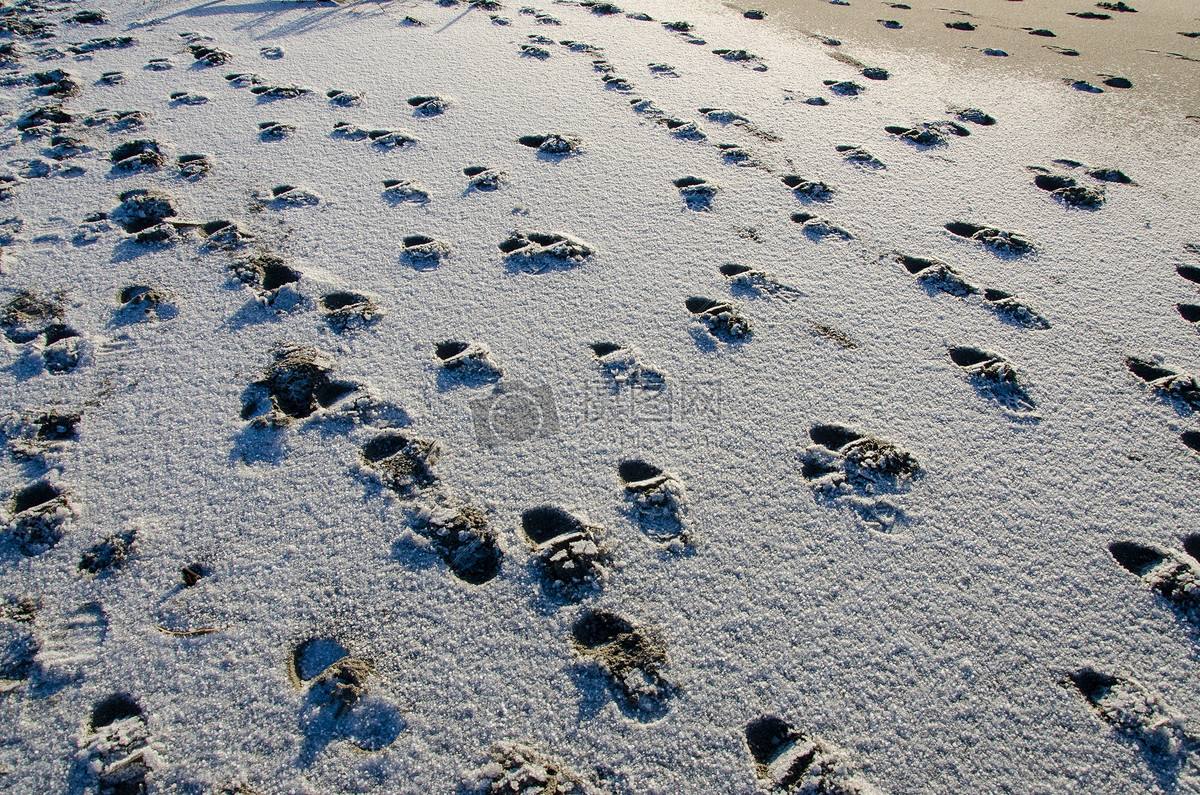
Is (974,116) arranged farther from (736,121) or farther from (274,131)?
(274,131)

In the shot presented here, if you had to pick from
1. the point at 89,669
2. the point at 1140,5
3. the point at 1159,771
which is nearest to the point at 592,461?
the point at 89,669

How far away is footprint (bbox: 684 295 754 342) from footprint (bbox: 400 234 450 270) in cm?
104

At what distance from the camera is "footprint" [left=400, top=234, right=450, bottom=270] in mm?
2643

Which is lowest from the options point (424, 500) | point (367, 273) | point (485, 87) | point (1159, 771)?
point (1159, 771)

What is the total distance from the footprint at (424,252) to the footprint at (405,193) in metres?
0.36

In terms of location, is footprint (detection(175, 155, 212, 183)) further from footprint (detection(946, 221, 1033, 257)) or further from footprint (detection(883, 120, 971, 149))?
footprint (detection(883, 120, 971, 149))

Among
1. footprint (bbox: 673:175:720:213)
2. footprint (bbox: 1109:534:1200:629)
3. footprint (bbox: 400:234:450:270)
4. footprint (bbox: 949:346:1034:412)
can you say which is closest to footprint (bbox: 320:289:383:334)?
footprint (bbox: 400:234:450:270)

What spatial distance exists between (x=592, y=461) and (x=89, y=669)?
130 centimetres

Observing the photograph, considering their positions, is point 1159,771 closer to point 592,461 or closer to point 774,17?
point 592,461

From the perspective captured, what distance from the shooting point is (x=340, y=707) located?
4.62ft

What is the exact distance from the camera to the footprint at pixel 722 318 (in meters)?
2.34

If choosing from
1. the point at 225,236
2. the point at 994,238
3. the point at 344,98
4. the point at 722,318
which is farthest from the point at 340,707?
the point at 344,98

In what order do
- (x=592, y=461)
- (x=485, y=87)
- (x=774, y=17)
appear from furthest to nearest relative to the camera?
(x=774, y=17) < (x=485, y=87) < (x=592, y=461)

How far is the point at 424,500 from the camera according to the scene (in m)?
1.80
